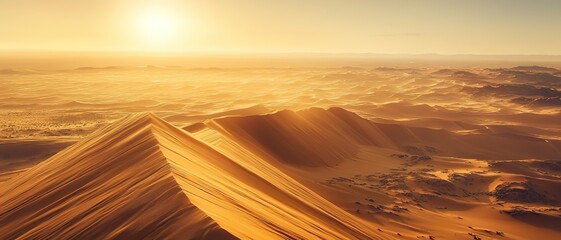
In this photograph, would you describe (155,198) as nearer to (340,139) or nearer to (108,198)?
(108,198)

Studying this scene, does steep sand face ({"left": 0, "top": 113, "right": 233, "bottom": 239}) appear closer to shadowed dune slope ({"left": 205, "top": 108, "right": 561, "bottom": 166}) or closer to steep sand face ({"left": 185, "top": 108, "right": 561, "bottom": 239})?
steep sand face ({"left": 185, "top": 108, "right": 561, "bottom": 239})

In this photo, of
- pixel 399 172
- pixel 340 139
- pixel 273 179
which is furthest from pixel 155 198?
pixel 340 139

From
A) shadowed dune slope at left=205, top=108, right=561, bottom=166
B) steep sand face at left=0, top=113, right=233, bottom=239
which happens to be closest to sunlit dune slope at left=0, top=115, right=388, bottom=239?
steep sand face at left=0, top=113, right=233, bottom=239

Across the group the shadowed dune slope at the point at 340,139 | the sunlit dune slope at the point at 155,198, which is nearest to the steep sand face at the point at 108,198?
the sunlit dune slope at the point at 155,198

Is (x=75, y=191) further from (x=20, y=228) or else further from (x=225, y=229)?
(x=225, y=229)

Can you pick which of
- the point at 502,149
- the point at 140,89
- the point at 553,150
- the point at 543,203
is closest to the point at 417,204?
the point at 543,203

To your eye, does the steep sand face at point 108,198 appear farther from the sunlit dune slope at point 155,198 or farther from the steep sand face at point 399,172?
the steep sand face at point 399,172
